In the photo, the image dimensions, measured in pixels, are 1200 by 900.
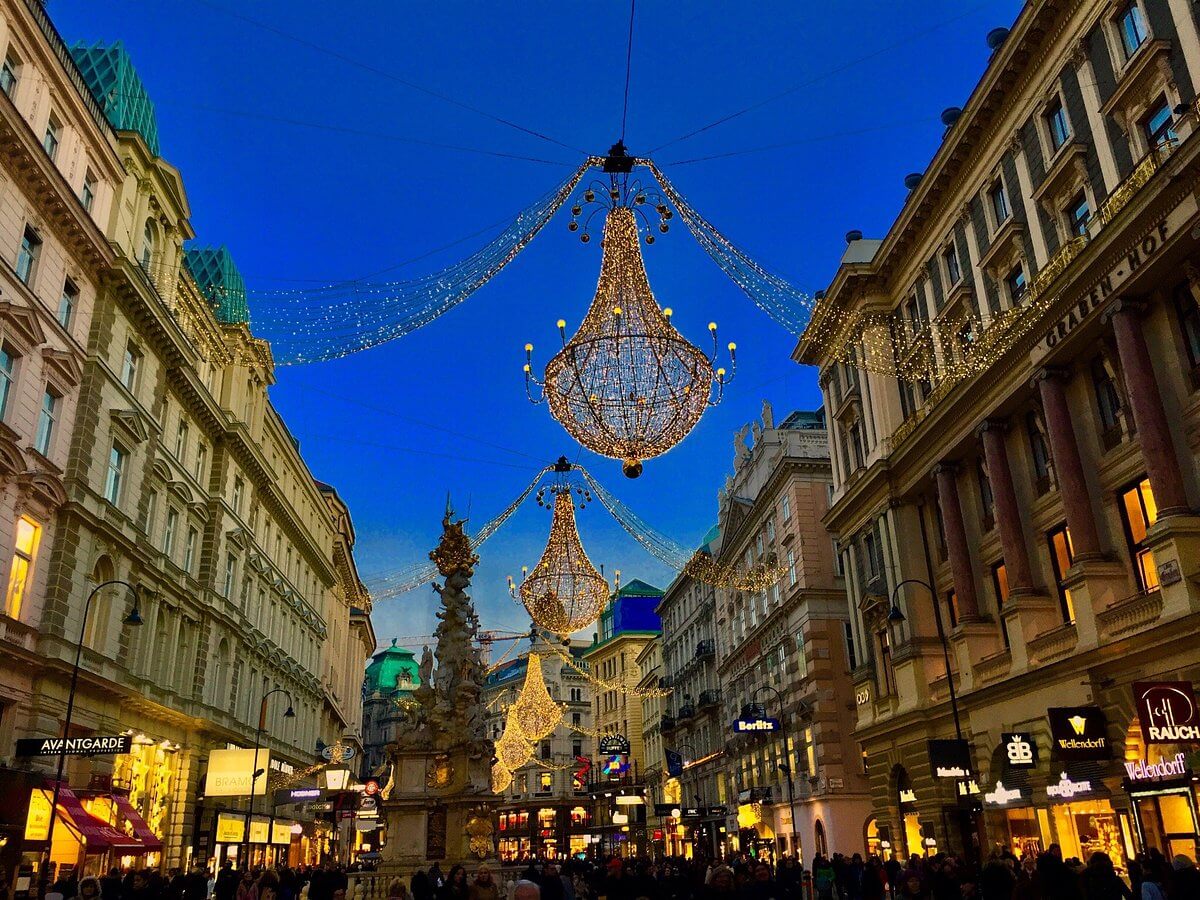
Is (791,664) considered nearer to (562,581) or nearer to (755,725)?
(755,725)

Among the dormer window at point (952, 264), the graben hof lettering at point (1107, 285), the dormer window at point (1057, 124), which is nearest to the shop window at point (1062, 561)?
the graben hof lettering at point (1107, 285)

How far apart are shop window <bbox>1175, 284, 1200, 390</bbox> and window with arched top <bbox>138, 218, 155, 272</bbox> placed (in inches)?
1253

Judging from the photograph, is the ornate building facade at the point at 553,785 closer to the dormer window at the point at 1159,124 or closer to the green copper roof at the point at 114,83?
the green copper roof at the point at 114,83

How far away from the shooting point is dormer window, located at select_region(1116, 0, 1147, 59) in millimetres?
23016

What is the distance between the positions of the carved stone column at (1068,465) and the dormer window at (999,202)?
5.90m

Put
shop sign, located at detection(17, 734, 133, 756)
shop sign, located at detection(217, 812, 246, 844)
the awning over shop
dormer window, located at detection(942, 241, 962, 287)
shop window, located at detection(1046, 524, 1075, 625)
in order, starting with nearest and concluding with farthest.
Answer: shop sign, located at detection(17, 734, 133, 756), the awning over shop, shop window, located at detection(1046, 524, 1075, 625), dormer window, located at detection(942, 241, 962, 287), shop sign, located at detection(217, 812, 246, 844)

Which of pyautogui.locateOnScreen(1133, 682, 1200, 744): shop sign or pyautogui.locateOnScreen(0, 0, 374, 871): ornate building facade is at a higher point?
pyautogui.locateOnScreen(0, 0, 374, 871): ornate building facade

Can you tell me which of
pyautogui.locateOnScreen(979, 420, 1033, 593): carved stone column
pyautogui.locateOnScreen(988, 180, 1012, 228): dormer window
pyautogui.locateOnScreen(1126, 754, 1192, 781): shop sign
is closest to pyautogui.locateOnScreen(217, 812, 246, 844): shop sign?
pyautogui.locateOnScreen(979, 420, 1033, 593): carved stone column

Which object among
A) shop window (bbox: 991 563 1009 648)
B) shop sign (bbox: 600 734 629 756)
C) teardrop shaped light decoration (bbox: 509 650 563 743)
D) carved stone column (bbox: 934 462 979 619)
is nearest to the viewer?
shop window (bbox: 991 563 1009 648)

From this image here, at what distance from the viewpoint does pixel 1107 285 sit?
2336 cm

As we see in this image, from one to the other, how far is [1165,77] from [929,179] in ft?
35.9

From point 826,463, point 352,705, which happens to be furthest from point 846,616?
point 352,705

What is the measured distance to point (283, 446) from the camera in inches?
2308

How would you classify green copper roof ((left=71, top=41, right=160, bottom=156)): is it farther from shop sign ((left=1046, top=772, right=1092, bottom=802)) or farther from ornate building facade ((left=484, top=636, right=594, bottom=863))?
ornate building facade ((left=484, top=636, right=594, bottom=863))
